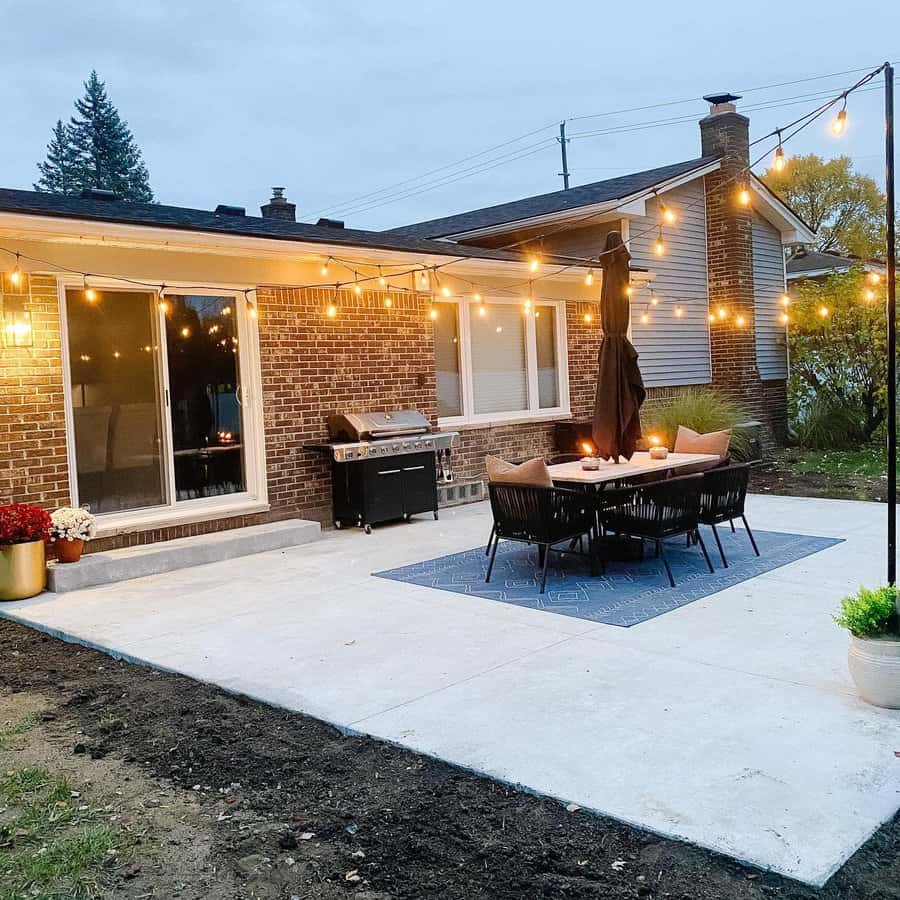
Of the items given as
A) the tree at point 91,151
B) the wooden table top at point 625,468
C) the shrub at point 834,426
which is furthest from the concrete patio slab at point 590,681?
the tree at point 91,151

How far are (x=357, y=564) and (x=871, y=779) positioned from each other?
15.7 feet

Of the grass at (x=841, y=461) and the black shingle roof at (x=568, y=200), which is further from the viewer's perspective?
the black shingle roof at (x=568, y=200)

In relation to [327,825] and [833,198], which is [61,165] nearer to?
[833,198]

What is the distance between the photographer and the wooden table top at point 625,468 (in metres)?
6.73

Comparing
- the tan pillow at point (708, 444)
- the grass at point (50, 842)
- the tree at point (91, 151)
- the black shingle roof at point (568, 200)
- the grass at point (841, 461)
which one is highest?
the tree at point (91, 151)

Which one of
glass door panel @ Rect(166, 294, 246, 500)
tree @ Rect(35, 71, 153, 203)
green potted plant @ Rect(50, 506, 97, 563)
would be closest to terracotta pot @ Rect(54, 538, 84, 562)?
green potted plant @ Rect(50, 506, 97, 563)

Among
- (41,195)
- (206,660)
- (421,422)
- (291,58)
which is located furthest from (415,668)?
(291,58)

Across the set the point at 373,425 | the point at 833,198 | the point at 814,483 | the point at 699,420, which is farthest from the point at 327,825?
the point at 833,198

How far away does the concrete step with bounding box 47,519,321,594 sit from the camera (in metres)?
6.82

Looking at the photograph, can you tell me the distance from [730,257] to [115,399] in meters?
10.2

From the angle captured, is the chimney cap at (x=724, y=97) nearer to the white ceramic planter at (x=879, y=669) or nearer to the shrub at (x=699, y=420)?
the shrub at (x=699, y=420)

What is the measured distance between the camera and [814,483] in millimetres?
11102

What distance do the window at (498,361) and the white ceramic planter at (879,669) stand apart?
7.08 m

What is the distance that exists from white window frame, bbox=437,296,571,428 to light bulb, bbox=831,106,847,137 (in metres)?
5.96
